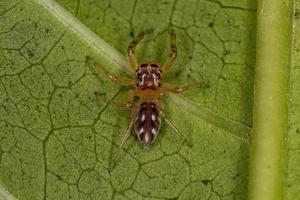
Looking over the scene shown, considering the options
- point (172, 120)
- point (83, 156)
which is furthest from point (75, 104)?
Answer: point (172, 120)

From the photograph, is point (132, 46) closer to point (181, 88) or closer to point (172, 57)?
point (172, 57)

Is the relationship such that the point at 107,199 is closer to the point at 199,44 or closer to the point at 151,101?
the point at 151,101

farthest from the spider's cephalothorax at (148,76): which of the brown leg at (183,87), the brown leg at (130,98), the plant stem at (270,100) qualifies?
the plant stem at (270,100)


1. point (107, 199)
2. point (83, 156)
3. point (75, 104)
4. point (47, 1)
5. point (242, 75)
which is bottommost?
point (107, 199)

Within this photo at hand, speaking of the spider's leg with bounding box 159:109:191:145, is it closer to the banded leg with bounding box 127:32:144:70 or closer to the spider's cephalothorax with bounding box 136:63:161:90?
the spider's cephalothorax with bounding box 136:63:161:90

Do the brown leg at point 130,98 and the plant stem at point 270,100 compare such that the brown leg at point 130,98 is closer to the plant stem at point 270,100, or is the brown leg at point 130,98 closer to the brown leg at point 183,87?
the brown leg at point 183,87

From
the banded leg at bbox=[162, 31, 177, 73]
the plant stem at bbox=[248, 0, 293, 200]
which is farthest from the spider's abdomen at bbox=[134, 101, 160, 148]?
the plant stem at bbox=[248, 0, 293, 200]
